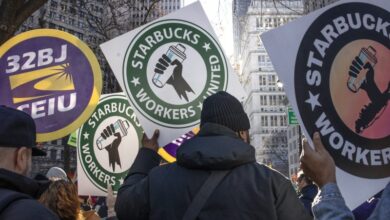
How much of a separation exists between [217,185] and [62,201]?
1.51 metres

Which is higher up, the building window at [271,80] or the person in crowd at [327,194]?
the building window at [271,80]

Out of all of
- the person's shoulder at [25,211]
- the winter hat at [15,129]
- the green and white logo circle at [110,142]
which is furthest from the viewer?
the green and white logo circle at [110,142]

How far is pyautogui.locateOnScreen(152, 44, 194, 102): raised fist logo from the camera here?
3.71 metres

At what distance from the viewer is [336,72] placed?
2564 millimetres

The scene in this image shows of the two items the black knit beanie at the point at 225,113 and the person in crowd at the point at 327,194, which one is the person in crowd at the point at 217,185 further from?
the person in crowd at the point at 327,194

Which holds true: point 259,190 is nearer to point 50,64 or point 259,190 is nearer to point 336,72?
point 336,72

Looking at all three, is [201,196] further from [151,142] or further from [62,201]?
[62,201]

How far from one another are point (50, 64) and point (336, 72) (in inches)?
95.9

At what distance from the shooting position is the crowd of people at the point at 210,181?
1.78 meters

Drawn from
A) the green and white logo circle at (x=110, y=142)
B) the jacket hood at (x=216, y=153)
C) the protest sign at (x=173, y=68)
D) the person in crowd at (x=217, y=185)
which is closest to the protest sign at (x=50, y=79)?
the protest sign at (x=173, y=68)

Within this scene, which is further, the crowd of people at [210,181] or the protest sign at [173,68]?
the protest sign at [173,68]

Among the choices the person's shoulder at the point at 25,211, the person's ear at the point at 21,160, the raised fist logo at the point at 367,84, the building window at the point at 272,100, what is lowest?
the building window at the point at 272,100

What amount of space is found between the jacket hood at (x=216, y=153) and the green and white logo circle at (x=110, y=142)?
9.57 feet

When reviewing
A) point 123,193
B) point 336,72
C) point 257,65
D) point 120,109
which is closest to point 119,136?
point 120,109
